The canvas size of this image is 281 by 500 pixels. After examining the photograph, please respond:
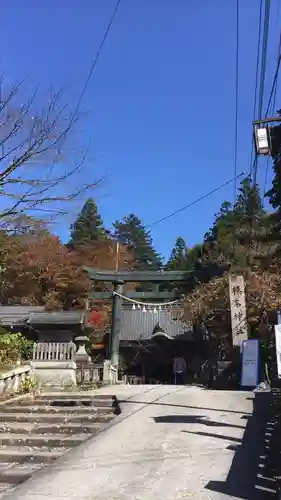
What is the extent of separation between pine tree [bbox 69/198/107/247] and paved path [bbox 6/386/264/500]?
40.8m

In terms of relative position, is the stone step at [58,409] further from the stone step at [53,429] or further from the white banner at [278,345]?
the white banner at [278,345]

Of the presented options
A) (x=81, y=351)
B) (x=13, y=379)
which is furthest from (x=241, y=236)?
(x=13, y=379)

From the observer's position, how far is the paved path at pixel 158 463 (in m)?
5.24

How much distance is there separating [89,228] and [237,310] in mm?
39763

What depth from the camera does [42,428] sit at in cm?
959

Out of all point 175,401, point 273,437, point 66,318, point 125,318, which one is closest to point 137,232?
point 125,318

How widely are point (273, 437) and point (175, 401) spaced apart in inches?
193

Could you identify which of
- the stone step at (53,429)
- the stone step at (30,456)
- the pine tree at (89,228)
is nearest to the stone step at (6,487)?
the stone step at (30,456)

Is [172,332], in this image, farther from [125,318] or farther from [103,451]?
[103,451]

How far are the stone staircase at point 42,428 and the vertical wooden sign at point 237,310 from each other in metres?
4.01

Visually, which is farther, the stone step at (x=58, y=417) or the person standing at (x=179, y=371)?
the person standing at (x=179, y=371)

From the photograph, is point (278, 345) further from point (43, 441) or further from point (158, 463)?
point (43, 441)

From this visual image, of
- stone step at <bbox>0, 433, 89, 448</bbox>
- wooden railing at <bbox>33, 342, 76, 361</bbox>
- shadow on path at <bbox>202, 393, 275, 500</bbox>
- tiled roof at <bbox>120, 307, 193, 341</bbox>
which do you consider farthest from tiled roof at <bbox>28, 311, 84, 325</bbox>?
tiled roof at <bbox>120, 307, 193, 341</bbox>

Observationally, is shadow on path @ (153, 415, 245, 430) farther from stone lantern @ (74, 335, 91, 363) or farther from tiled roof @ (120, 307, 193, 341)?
tiled roof @ (120, 307, 193, 341)
